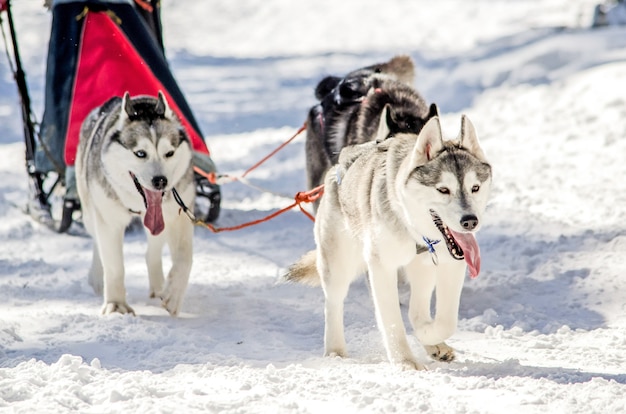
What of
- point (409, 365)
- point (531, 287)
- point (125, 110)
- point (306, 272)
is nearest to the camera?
point (409, 365)

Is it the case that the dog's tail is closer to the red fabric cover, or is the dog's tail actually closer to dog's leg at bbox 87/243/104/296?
dog's leg at bbox 87/243/104/296

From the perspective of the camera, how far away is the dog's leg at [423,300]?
12.2 ft

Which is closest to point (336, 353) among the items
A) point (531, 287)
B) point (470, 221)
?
point (470, 221)

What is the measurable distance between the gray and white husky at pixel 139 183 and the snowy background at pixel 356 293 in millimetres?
232

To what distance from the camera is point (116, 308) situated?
448 centimetres

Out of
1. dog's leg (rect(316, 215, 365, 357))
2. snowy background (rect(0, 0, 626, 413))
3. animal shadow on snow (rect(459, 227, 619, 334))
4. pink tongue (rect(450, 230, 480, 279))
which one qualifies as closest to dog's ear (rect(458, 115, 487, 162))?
pink tongue (rect(450, 230, 480, 279))

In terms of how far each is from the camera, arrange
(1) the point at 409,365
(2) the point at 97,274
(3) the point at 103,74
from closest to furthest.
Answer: (1) the point at 409,365
(2) the point at 97,274
(3) the point at 103,74

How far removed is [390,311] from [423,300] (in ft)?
1.06

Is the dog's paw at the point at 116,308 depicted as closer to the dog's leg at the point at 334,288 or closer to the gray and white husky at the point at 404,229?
the gray and white husky at the point at 404,229

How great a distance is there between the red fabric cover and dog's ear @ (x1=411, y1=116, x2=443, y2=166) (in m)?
2.50

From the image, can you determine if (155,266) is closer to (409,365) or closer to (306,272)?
(306,272)

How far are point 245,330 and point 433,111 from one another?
4.67 ft

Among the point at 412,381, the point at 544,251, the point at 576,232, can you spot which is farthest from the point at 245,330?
the point at 576,232

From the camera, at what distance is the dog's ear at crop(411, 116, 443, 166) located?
3.22 m
